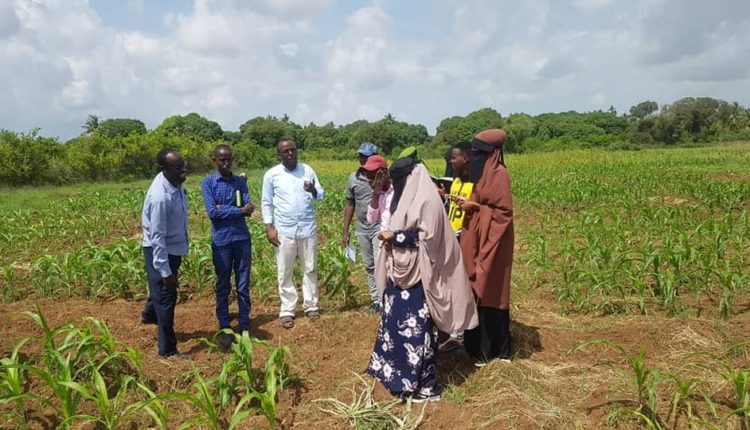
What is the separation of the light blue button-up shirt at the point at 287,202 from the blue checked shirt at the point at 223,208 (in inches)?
12.7

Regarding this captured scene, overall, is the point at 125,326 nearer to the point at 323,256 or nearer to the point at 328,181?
the point at 323,256

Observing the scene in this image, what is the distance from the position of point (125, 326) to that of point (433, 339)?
312 centimetres

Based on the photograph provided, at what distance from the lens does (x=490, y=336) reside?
4.05 meters

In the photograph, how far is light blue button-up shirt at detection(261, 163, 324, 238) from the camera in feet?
16.2

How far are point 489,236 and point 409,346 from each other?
1.02 metres

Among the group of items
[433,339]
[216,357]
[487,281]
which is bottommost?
[216,357]

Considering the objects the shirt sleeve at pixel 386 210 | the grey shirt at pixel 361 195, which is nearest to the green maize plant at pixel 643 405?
the shirt sleeve at pixel 386 210

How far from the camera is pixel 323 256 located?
6.52m

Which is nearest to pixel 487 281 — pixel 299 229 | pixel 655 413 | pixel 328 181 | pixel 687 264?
pixel 655 413

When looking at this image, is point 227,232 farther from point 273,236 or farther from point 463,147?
point 463,147

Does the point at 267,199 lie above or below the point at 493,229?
above

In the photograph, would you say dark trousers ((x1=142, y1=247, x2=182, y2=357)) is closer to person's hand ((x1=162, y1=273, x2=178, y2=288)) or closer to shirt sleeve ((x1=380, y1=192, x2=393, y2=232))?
person's hand ((x1=162, y1=273, x2=178, y2=288))

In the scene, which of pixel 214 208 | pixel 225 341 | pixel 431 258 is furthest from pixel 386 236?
pixel 225 341

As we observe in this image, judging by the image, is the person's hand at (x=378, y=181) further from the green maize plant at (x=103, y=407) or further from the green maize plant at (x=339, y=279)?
the green maize plant at (x=103, y=407)
